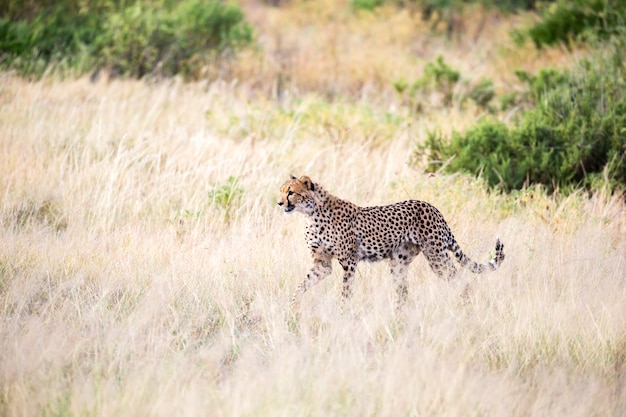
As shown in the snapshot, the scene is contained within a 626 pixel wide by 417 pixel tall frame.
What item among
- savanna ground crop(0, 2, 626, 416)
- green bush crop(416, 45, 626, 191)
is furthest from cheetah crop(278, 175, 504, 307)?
green bush crop(416, 45, 626, 191)

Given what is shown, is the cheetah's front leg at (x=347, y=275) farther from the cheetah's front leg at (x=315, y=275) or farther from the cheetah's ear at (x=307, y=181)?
the cheetah's ear at (x=307, y=181)

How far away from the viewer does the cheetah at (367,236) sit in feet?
15.5

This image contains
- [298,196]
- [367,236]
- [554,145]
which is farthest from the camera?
[554,145]

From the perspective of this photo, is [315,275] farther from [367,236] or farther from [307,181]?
[307,181]

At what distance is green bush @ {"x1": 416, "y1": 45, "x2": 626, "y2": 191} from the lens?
7363 millimetres

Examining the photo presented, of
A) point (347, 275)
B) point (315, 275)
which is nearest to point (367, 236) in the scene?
point (347, 275)

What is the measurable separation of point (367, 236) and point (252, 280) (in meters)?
0.74

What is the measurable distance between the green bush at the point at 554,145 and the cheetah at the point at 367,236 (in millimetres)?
2188

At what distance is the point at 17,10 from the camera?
12.1 meters

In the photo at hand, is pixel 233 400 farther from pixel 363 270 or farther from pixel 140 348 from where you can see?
pixel 363 270

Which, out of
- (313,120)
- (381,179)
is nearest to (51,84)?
(313,120)

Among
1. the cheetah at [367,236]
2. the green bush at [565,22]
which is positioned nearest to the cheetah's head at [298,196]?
the cheetah at [367,236]

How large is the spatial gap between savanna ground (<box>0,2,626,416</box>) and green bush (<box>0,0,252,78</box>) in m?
1.27

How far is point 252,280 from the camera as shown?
16.1ft
